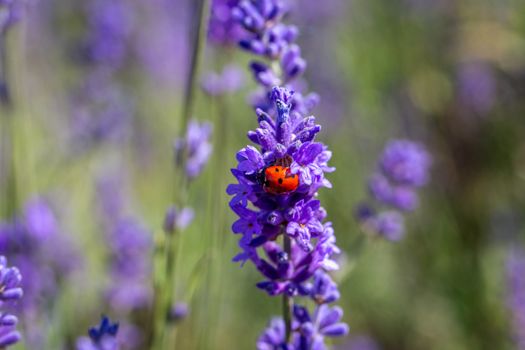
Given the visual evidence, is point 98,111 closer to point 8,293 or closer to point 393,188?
point 393,188

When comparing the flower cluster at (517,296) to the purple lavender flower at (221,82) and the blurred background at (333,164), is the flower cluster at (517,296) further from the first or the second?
the purple lavender flower at (221,82)

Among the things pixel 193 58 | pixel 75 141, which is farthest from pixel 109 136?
pixel 193 58

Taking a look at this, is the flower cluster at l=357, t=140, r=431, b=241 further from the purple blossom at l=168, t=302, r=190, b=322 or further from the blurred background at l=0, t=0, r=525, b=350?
the purple blossom at l=168, t=302, r=190, b=322

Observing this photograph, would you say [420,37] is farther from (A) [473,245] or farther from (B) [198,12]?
(B) [198,12]

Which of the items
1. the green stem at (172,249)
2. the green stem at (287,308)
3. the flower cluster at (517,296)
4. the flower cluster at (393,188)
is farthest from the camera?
the flower cluster at (517,296)

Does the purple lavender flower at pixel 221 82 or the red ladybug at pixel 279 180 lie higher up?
the purple lavender flower at pixel 221 82

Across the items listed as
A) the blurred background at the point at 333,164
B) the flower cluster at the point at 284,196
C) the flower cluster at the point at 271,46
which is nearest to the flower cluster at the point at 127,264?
the blurred background at the point at 333,164
